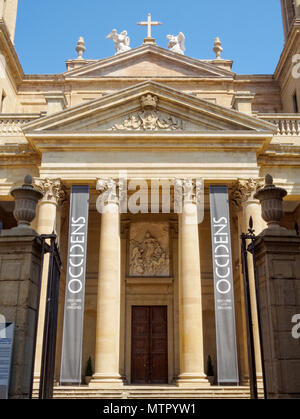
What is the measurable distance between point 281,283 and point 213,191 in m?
11.5

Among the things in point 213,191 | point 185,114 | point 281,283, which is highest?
point 185,114

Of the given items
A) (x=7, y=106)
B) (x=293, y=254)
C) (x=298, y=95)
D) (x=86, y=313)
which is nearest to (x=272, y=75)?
(x=298, y=95)

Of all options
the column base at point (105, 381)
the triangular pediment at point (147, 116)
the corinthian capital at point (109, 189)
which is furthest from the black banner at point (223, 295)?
the corinthian capital at point (109, 189)

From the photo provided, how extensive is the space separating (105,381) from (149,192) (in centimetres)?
819

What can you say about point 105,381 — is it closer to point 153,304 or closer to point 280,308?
point 153,304

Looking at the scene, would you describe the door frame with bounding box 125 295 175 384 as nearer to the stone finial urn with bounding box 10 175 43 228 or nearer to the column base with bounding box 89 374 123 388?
the column base with bounding box 89 374 123 388

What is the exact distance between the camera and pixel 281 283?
27.2ft

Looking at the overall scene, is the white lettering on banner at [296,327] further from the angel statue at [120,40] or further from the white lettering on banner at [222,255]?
the angel statue at [120,40]

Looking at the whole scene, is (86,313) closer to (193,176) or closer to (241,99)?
(193,176)

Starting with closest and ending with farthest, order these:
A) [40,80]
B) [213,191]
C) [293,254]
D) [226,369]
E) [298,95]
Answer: [293,254] < [226,369] < [213,191] < [298,95] < [40,80]

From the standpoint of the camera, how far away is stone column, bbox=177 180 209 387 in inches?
680

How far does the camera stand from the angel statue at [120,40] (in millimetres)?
30797

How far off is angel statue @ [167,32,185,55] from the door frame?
52.6 ft

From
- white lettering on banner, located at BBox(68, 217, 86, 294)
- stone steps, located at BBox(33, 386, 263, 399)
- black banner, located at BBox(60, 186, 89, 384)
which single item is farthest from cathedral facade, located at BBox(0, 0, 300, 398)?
stone steps, located at BBox(33, 386, 263, 399)
